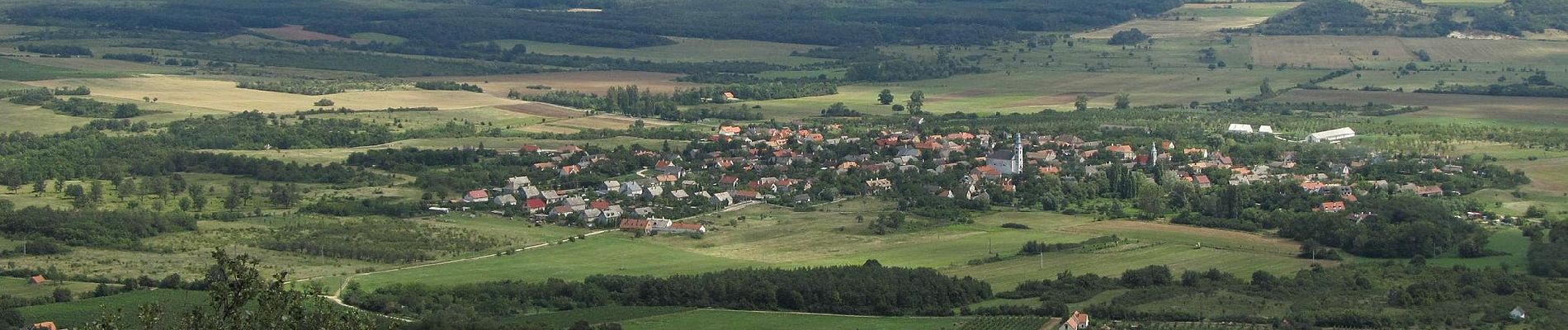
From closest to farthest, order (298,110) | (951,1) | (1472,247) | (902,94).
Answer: (1472,247), (298,110), (902,94), (951,1)

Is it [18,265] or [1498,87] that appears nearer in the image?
[18,265]

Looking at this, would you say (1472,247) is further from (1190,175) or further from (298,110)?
(298,110)

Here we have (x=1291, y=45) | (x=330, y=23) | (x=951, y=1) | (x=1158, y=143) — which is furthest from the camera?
(x=951, y=1)

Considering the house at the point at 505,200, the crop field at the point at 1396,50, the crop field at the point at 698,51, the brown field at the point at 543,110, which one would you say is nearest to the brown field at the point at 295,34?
the crop field at the point at 698,51

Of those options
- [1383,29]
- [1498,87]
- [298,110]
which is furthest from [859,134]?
[1383,29]

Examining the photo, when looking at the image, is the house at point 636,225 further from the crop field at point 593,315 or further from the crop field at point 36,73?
the crop field at point 36,73

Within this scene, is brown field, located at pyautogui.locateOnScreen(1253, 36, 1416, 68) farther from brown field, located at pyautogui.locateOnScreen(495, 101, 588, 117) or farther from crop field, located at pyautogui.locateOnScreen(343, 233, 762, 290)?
crop field, located at pyautogui.locateOnScreen(343, 233, 762, 290)
